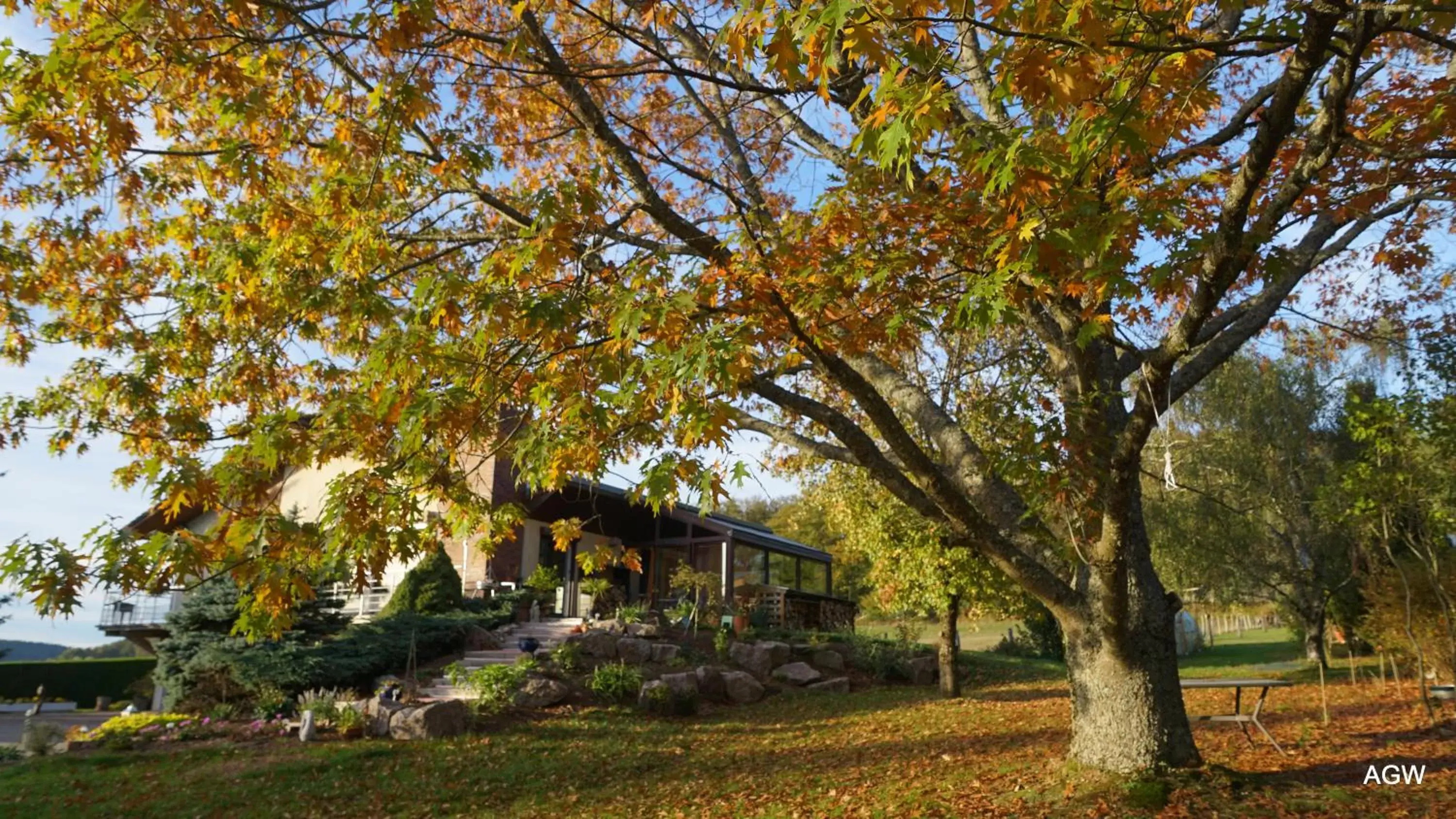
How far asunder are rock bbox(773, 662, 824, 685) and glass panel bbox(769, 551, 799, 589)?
1638 centimetres

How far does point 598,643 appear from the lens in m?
17.0

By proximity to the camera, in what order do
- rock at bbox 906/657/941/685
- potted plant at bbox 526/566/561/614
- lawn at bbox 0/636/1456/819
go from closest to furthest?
lawn at bbox 0/636/1456/819
rock at bbox 906/657/941/685
potted plant at bbox 526/566/561/614

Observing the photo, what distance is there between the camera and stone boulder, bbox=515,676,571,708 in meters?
14.0

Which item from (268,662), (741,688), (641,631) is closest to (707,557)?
(641,631)

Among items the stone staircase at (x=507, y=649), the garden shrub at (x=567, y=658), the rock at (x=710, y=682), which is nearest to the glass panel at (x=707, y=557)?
the stone staircase at (x=507, y=649)

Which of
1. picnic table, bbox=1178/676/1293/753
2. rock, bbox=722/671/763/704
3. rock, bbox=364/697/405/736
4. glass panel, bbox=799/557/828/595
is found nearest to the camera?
picnic table, bbox=1178/676/1293/753

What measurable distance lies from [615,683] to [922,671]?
823 centimetres

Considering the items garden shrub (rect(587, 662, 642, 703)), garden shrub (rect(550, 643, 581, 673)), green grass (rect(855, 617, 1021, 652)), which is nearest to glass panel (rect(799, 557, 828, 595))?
green grass (rect(855, 617, 1021, 652))

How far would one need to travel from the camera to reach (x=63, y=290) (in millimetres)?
8805

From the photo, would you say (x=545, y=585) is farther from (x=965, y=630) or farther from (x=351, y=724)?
(x=965, y=630)

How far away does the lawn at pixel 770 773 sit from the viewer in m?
6.92

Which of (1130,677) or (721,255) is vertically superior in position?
(721,255)

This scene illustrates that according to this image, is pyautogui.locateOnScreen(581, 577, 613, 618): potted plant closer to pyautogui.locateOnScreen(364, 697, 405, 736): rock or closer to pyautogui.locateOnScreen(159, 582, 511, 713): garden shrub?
pyautogui.locateOnScreen(159, 582, 511, 713): garden shrub

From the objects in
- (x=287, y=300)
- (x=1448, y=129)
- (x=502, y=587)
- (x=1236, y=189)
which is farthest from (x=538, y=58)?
(x=502, y=587)
